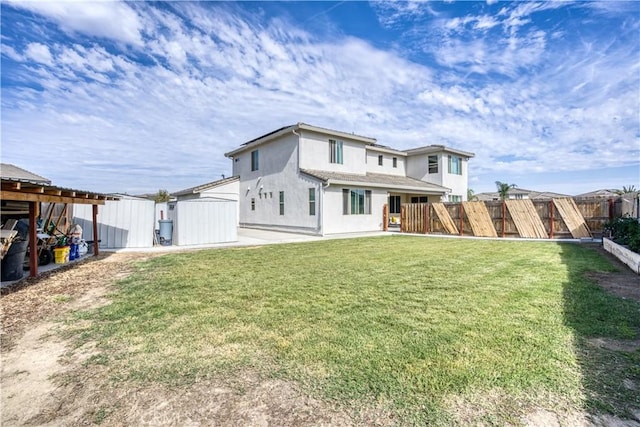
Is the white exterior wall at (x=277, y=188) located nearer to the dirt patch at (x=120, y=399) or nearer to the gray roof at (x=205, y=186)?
the gray roof at (x=205, y=186)

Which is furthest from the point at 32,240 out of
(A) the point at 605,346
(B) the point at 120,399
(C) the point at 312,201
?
(C) the point at 312,201

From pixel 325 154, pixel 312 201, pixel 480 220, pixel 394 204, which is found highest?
pixel 325 154

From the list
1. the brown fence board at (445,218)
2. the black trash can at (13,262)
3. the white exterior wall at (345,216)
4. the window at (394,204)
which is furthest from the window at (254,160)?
the black trash can at (13,262)

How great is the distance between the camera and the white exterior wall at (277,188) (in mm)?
18031

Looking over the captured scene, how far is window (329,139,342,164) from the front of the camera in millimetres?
19284

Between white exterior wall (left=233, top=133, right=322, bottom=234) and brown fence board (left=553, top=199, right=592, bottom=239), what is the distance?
11670 millimetres

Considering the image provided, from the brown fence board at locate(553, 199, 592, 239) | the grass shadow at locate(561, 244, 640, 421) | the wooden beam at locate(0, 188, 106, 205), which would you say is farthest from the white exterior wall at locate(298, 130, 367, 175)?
the grass shadow at locate(561, 244, 640, 421)

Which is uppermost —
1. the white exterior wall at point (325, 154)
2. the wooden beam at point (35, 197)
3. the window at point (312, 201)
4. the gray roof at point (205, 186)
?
the white exterior wall at point (325, 154)

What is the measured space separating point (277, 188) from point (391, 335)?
1713 centimetres

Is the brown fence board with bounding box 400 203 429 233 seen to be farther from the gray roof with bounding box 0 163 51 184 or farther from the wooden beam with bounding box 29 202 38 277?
the gray roof with bounding box 0 163 51 184

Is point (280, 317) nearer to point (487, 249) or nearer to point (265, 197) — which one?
point (487, 249)

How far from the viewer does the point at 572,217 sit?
14.5 metres

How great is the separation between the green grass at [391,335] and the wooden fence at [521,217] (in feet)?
30.9

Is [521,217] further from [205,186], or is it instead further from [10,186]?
[205,186]
